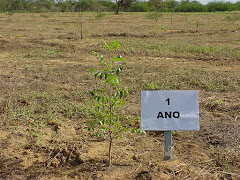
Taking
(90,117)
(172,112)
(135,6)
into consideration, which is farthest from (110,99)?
(135,6)

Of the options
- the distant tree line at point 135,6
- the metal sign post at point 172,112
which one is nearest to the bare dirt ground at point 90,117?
the metal sign post at point 172,112

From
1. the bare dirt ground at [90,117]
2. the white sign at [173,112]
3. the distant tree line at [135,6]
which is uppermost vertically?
the distant tree line at [135,6]

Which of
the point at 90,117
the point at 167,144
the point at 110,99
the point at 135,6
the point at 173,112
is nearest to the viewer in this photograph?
the point at 173,112

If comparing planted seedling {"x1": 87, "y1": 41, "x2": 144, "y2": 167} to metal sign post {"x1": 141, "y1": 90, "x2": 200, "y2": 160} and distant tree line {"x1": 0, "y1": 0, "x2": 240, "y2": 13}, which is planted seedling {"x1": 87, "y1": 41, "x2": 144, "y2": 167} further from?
distant tree line {"x1": 0, "y1": 0, "x2": 240, "y2": 13}

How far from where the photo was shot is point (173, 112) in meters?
2.37

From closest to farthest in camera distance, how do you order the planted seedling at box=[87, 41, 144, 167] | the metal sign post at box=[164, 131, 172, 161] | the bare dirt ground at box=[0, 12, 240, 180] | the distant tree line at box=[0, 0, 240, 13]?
the planted seedling at box=[87, 41, 144, 167] < the metal sign post at box=[164, 131, 172, 161] < the bare dirt ground at box=[0, 12, 240, 180] < the distant tree line at box=[0, 0, 240, 13]

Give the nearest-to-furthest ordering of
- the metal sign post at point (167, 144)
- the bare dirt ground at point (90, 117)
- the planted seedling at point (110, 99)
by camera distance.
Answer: the planted seedling at point (110, 99) → the metal sign post at point (167, 144) → the bare dirt ground at point (90, 117)

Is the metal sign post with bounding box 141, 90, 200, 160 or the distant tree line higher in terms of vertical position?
the distant tree line

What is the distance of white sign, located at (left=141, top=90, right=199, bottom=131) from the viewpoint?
2359 mm

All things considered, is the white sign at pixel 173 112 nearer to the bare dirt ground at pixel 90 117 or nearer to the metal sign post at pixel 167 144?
the metal sign post at pixel 167 144

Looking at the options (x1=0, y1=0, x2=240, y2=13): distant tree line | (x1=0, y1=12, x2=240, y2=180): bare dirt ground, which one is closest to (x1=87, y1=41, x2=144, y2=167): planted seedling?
(x1=0, y1=12, x2=240, y2=180): bare dirt ground

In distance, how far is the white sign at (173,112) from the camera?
7.74ft

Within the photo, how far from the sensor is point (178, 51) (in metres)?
8.71

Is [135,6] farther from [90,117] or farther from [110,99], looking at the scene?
[110,99]
